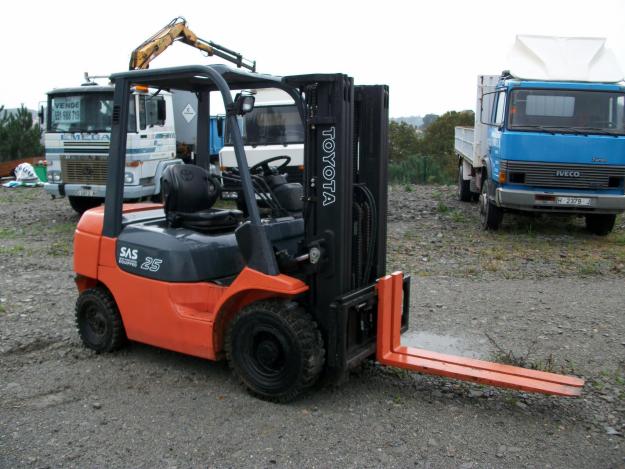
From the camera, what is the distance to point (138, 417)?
412cm

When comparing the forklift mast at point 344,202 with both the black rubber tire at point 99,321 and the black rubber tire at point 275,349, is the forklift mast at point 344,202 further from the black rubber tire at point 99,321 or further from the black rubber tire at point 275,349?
the black rubber tire at point 99,321

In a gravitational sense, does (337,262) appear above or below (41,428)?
above

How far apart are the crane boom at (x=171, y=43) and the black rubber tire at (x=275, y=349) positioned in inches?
394

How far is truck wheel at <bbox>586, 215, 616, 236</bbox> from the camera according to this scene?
1092cm

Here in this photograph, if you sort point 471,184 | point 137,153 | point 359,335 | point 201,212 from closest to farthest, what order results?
point 359,335 < point 201,212 < point 137,153 < point 471,184

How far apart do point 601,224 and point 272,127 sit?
627 cm

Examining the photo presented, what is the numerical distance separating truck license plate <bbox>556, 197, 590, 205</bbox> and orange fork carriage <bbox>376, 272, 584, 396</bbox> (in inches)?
263

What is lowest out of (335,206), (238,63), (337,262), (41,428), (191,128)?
(41,428)

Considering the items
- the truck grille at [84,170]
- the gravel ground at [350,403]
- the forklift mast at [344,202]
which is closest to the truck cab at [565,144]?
the gravel ground at [350,403]

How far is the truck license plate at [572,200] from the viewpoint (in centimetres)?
1023

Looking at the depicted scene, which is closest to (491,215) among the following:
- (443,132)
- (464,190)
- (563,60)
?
(563,60)

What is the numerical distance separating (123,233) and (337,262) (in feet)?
5.96

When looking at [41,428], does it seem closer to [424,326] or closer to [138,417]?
[138,417]

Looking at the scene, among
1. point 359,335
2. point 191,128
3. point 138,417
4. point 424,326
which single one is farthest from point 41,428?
point 191,128
